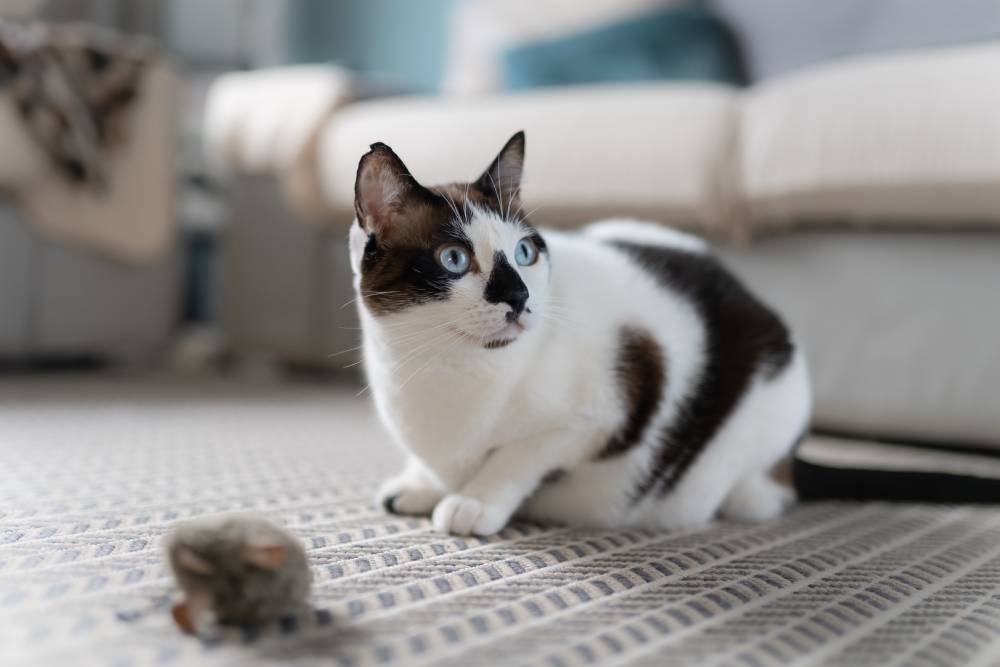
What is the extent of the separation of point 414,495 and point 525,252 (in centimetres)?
→ 33

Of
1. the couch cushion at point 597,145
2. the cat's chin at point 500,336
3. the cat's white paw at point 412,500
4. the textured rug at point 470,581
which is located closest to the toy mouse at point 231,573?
the textured rug at point 470,581

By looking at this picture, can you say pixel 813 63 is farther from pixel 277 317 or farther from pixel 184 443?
pixel 184 443

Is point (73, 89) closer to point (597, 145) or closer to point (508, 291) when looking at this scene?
point (597, 145)

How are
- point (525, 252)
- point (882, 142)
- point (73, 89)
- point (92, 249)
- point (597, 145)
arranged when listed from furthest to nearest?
point (92, 249), point (73, 89), point (597, 145), point (882, 142), point (525, 252)

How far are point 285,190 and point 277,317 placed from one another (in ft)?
1.11

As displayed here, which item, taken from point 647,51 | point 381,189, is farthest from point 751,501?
point 647,51

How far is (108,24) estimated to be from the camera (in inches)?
132

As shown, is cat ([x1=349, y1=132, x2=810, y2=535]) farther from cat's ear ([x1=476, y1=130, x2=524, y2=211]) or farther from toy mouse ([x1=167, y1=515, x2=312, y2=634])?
toy mouse ([x1=167, y1=515, x2=312, y2=634])

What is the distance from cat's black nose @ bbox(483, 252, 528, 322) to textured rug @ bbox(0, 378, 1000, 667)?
0.24 metres

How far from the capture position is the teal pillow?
227cm

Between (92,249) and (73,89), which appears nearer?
(73,89)

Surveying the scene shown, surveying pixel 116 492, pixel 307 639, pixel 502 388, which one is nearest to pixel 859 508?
pixel 502 388

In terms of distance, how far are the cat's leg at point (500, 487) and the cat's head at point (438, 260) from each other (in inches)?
5.8

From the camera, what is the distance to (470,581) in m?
0.80
